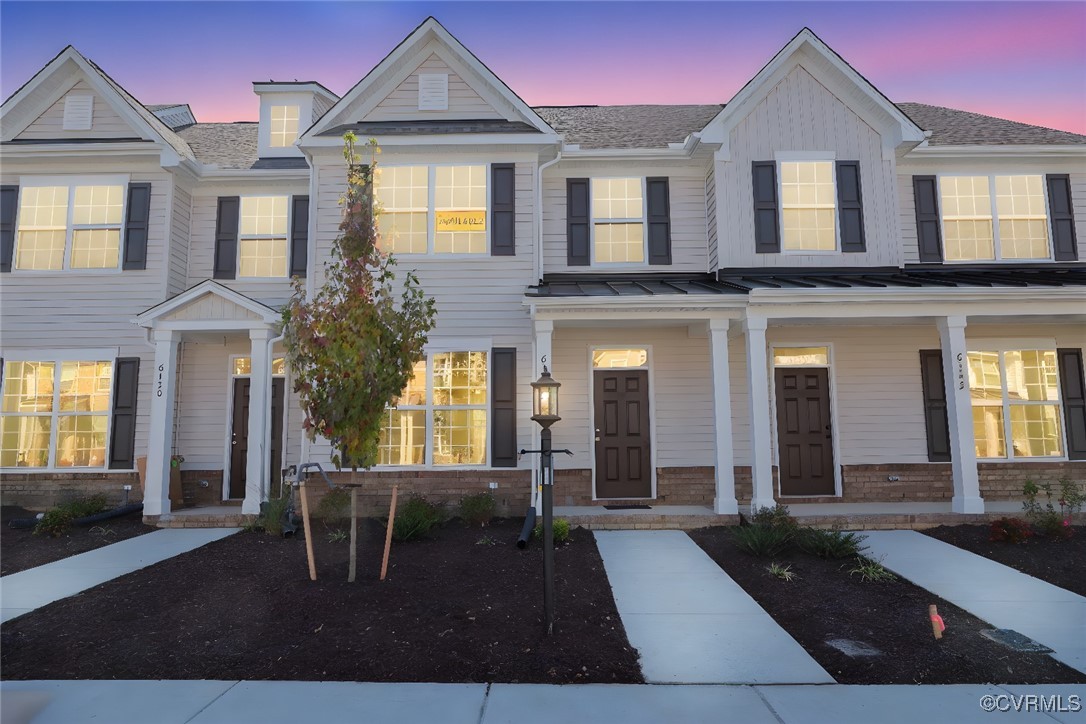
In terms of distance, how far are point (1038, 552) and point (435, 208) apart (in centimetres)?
975

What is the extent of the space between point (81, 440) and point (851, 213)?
14216mm

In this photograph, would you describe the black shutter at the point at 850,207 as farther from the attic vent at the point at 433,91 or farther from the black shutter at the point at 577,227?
the attic vent at the point at 433,91

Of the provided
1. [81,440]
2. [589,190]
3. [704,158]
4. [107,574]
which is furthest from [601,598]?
[81,440]

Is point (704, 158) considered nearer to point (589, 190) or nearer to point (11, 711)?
point (589, 190)

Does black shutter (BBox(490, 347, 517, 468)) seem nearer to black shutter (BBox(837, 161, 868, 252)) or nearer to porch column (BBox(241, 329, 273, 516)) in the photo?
porch column (BBox(241, 329, 273, 516))

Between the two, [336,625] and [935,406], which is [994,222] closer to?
[935,406]

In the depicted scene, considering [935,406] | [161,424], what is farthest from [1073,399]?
[161,424]

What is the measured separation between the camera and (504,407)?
9445 mm

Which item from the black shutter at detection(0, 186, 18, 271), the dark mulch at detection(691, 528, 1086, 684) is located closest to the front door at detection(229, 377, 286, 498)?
the black shutter at detection(0, 186, 18, 271)

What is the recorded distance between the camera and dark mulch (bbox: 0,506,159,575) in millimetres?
7156

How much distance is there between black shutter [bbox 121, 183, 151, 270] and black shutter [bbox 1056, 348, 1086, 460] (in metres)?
16.5

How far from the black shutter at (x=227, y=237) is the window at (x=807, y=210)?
33.0 feet

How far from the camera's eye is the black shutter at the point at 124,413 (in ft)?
33.0

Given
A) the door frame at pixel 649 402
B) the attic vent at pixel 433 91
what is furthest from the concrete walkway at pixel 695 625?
the attic vent at pixel 433 91
